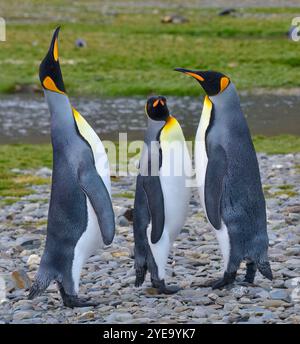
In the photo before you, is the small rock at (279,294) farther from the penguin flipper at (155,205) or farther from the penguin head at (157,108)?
the penguin head at (157,108)

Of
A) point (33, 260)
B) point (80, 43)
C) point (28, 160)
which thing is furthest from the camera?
point (80, 43)

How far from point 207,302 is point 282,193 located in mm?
4130

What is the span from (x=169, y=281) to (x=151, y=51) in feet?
69.3

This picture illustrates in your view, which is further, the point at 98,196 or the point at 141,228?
the point at 141,228

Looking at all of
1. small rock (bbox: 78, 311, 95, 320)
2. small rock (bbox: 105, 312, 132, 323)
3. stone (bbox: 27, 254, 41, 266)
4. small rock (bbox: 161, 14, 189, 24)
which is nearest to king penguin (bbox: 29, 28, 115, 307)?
small rock (bbox: 78, 311, 95, 320)

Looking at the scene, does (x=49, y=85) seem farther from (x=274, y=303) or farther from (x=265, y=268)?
(x=274, y=303)

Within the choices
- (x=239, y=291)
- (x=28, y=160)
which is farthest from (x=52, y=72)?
(x=28, y=160)

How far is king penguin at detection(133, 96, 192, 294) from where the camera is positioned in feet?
19.8

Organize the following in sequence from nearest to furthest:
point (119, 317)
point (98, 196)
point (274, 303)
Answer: point (119, 317) < point (274, 303) < point (98, 196)

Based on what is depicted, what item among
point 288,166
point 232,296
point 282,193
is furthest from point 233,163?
point 288,166

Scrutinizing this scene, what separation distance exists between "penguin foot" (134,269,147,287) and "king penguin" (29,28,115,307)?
0.37 meters

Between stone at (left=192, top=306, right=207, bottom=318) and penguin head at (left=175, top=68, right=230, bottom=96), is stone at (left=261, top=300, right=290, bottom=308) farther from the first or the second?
penguin head at (left=175, top=68, right=230, bottom=96)

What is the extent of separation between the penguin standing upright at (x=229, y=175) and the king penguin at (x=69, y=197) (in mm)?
683

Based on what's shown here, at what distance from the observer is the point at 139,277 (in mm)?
6184
